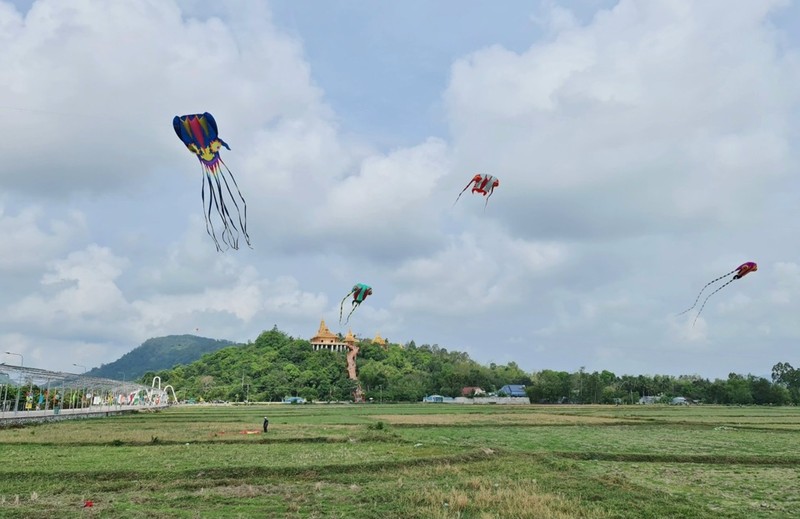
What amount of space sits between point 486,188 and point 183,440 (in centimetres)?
2232

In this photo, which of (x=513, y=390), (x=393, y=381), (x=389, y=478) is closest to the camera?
(x=389, y=478)

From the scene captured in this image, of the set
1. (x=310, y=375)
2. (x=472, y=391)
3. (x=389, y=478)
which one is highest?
(x=310, y=375)

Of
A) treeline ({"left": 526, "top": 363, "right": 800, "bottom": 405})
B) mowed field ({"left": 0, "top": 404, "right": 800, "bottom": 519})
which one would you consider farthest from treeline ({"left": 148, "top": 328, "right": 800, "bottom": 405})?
mowed field ({"left": 0, "top": 404, "right": 800, "bottom": 519})

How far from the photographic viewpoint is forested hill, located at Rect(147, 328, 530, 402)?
13188 cm

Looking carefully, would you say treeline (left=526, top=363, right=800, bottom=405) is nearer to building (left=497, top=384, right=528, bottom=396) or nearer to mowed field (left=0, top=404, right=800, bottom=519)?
building (left=497, top=384, right=528, bottom=396)

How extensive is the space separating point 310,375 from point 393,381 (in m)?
19.9

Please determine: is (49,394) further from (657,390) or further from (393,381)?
(657,390)

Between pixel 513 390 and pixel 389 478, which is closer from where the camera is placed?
pixel 389 478

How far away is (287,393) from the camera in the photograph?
130 meters

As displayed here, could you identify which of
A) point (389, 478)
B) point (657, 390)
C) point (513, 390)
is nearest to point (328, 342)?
point (513, 390)

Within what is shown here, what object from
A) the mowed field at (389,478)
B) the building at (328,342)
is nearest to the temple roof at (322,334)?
the building at (328,342)

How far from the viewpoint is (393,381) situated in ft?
455

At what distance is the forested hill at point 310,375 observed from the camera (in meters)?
132

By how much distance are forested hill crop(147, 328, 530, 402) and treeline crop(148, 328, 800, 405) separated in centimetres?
23
